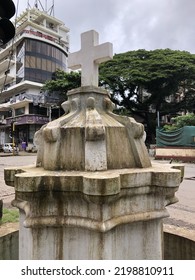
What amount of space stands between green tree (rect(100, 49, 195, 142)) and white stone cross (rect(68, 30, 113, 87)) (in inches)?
950

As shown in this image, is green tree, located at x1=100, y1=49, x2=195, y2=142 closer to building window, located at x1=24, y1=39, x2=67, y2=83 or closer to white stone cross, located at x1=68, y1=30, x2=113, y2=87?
building window, located at x1=24, y1=39, x2=67, y2=83

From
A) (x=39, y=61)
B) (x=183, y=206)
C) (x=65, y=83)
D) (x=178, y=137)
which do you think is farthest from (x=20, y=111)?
(x=183, y=206)

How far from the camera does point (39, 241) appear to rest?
2.10 m

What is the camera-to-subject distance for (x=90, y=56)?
2771 mm

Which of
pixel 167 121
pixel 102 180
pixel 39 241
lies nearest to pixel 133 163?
pixel 102 180

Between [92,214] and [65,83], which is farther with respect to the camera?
[65,83]

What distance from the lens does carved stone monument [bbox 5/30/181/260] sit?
1.92 meters

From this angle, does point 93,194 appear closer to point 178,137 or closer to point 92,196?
point 92,196

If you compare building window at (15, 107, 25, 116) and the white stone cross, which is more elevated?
building window at (15, 107, 25, 116)

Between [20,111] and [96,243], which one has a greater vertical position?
[20,111]

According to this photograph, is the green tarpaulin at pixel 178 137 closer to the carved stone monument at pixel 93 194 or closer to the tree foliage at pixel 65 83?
the tree foliage at pixel 65 83

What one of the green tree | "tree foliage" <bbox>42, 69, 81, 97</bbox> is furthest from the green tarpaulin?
"tree foliage" <bbox>42, 69, 81, 97</bbox>

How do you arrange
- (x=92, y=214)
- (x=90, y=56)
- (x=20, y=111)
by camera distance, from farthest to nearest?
1. (x=20, y=111)
2. (x=90, y=56)
3. (x=92, y=214)

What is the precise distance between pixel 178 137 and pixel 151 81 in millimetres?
10478
